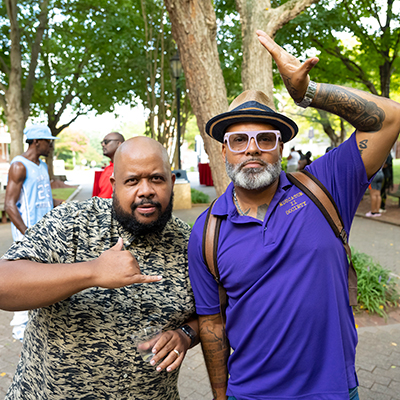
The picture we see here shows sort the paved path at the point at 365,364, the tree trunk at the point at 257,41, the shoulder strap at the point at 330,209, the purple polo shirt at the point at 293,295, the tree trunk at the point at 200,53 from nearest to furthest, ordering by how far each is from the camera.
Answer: the purple polo shirt at the point at 293,295, the shoulder strap at the point at 330,209, the paved path at the point at 365,364, the tree trunk at the point at 200,53, the tree trunk at the point at 257,41

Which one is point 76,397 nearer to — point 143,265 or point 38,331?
point 38,331

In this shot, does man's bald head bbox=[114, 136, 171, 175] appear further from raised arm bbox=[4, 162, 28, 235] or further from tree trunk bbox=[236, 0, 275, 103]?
tree trunk bbox=[236, 0, 275, 103]

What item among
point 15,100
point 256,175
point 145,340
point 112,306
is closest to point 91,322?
point 112,306

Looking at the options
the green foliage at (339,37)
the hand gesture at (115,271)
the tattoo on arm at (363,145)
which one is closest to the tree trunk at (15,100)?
the green foliage at (339,37)

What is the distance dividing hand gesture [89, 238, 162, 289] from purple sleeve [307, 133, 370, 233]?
1064 millimetres

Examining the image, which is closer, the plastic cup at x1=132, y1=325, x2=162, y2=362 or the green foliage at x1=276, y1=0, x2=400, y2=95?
the plastic cup at x1=132, y1=325, x2=162, y2=362

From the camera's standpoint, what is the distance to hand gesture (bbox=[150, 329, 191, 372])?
6.23 feet

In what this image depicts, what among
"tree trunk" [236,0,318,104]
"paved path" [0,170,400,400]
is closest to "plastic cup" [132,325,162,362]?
"paved path" [0,170,400,400]

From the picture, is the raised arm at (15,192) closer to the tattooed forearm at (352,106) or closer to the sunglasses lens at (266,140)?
the sunglasses lens at (266,140)

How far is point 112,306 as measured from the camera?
6.42ft

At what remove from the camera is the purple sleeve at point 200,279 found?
212 cm

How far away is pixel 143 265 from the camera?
2.07 meters

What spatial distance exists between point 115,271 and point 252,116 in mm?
1092

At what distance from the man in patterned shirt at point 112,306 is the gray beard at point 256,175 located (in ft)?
1.24
